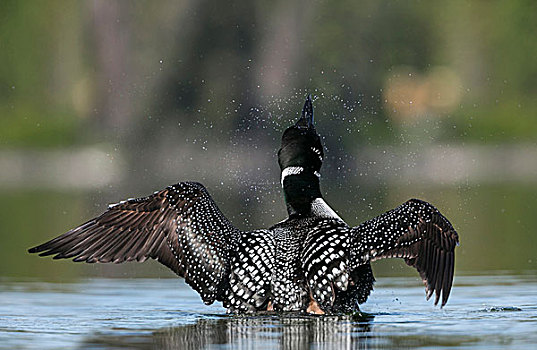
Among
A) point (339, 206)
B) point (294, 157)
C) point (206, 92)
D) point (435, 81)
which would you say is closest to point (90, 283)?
point (294, 157)

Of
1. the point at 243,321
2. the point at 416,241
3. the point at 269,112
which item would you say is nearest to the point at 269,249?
the point at 243,321

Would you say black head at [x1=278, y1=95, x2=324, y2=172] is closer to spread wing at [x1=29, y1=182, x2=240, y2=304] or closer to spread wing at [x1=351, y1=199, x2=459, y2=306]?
spread wing at [x1=29, y1=182, x2=240, y2=304]

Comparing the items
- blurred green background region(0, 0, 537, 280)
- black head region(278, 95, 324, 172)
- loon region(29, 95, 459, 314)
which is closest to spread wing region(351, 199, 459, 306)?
loon region(29, 95, 459, 314)

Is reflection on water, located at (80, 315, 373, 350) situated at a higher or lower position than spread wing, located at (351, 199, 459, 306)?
lower

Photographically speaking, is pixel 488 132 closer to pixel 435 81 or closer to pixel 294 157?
pixel 435 81

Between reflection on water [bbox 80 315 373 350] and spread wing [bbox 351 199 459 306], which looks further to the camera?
spread wing [bbox 351 199 459 306]

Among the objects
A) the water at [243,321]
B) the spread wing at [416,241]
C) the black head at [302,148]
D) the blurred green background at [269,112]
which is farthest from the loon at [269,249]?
the blurred green background at [269,112]

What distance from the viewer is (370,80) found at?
102 feet

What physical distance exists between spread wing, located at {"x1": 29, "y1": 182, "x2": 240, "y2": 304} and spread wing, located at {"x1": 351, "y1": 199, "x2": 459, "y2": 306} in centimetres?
80

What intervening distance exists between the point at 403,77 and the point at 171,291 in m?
27.2

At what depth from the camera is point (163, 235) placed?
7.75 m

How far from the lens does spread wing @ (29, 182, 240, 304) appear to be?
765 cm

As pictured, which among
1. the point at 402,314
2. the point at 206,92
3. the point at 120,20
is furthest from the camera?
the point at 120,20

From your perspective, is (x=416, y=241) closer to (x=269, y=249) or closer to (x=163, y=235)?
(x=269, y=249)
